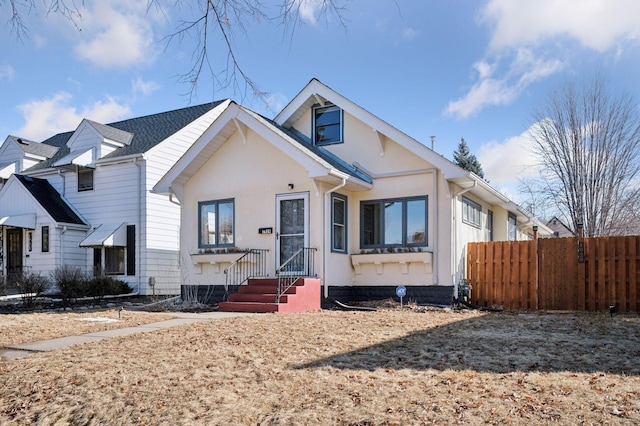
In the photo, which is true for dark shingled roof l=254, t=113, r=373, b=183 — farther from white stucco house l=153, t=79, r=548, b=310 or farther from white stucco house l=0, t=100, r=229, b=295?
white stucco house l=0, t=100, r=229, b=295

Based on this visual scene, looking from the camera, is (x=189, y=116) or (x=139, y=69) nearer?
(x=139, y=69)

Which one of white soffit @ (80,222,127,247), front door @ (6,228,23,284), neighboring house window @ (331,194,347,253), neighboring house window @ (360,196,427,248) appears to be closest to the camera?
neighboring house window @ (360,196,427,248)

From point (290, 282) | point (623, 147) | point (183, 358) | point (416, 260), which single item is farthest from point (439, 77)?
point (183, 358)

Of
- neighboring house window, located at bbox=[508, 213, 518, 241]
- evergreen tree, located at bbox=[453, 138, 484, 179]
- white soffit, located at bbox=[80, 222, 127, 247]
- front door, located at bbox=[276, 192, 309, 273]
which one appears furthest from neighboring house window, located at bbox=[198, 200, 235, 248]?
evergreen tree, located at bbox=[453, 138, 484, 179]

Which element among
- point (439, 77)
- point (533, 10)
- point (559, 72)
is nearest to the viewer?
point (533, 10)

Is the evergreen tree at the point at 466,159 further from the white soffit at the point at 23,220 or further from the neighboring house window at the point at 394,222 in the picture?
the white soffit at the point at 23,220

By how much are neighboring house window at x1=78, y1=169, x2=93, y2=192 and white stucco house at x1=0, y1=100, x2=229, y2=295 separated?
0.12 feet

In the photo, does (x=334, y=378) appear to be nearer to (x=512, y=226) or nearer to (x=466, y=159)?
(x=512, y=226)

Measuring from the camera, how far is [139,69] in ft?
21.3

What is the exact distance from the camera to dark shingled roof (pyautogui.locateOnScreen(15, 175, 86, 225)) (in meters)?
20.0

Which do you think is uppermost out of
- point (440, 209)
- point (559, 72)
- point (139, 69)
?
point (559, 72)

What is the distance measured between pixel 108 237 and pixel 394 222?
33.8 ft

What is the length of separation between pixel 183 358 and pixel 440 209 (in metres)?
8.33

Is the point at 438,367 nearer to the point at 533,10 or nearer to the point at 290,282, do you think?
the point at 533,10
